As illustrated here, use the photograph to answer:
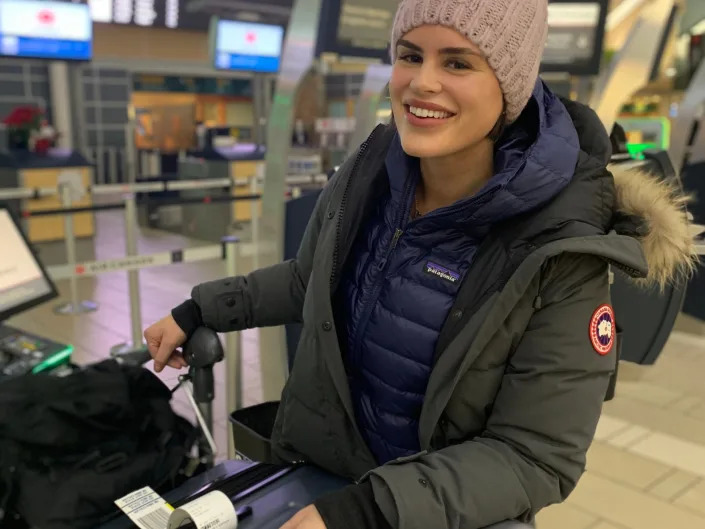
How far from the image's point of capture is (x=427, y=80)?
1.18 metres

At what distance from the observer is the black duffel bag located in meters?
1.31

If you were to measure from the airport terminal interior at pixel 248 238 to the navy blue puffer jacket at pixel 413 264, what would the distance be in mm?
207

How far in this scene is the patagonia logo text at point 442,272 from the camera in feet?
4.00

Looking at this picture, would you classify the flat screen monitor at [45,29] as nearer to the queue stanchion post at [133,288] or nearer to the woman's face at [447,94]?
the queue stanchion post at [133,288]

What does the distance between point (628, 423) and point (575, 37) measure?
203cm

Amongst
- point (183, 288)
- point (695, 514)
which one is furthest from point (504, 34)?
point (183, 288)

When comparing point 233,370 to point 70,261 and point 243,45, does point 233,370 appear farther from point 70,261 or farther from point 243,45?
point 243,45

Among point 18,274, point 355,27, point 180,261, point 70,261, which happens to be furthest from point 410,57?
point 70,261

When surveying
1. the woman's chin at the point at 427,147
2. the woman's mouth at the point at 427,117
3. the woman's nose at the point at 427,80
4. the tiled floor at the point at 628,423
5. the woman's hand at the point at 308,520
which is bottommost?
the tiled floor at the point at 628,423

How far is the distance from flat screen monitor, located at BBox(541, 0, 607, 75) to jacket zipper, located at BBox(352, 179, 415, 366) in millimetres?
2510

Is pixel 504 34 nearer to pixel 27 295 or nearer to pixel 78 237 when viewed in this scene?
pixel 27 295

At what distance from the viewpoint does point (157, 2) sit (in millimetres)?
14250

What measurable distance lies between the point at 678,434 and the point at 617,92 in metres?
1.97

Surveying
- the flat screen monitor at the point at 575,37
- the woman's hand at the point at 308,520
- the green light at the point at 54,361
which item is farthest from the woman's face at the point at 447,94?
the flat screen monitor at the point at 575,37
